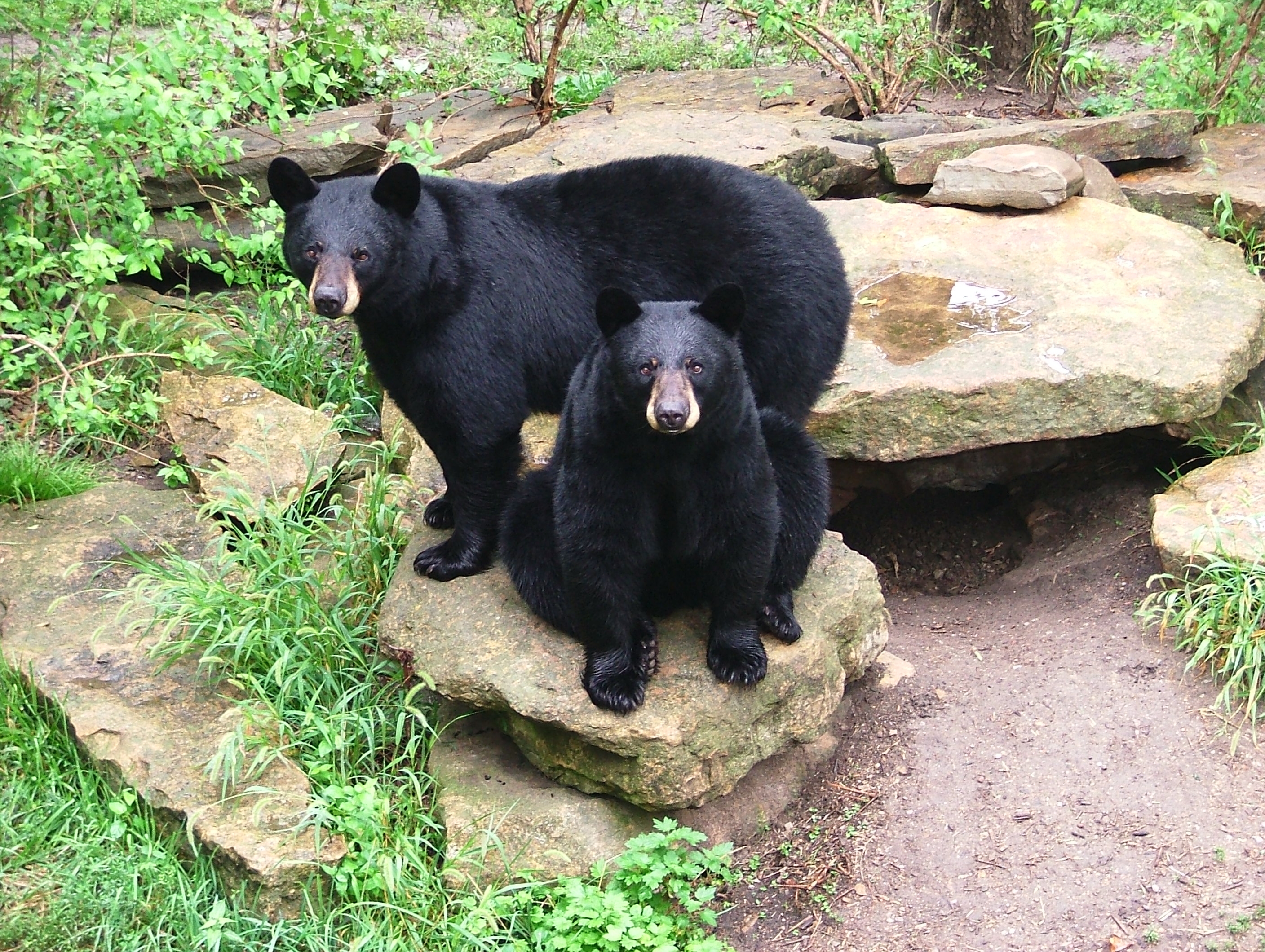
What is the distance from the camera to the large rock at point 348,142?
305 inches

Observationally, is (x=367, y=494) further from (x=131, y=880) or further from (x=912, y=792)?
(x=912, y=792)

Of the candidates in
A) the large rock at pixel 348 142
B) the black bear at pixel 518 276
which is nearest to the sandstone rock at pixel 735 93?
the large rock at pixel 348 142

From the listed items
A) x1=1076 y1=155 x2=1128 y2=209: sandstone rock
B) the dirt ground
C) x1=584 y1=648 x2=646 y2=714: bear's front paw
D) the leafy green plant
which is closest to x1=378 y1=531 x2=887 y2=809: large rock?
x1=584 y1=648 x2=646 y2=714: bear's front paw

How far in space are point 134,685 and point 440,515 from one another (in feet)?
4.57

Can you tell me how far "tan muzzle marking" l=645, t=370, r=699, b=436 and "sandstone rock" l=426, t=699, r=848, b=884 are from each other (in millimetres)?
1532

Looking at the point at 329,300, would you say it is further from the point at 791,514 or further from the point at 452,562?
the point at 791,514

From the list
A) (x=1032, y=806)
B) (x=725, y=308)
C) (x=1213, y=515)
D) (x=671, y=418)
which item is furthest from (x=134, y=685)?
(x=1213, y=515)

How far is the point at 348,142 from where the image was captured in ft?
25.8

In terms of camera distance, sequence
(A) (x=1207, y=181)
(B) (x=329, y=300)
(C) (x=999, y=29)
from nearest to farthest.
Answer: (B) (x=329, y=300) < (A) (x=1207, y=181) < (C) (x=999, y=29)

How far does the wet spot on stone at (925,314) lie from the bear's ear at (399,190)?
2511mm

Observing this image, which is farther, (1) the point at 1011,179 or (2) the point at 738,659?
(1) the point at 1011,179

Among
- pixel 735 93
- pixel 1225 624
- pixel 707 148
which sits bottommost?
pixel 1225 624

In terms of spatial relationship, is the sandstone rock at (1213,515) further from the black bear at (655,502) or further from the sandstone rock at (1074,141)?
the sandstone rock at (1074,141)

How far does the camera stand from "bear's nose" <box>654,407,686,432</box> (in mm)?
3477
